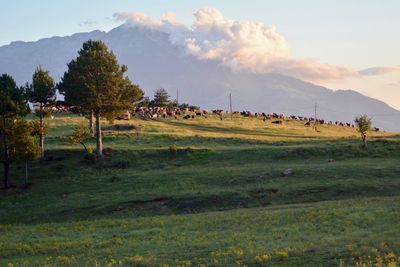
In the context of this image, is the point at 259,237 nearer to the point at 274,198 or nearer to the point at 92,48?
the point at 274,198

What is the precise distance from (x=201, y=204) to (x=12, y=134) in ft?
75.8

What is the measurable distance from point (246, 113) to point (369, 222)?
103177 millimetres

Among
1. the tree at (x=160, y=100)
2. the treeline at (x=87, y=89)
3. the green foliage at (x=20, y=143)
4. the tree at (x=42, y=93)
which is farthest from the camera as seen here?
the tree at (x=160, y=100)

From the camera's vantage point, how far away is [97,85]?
6394cm

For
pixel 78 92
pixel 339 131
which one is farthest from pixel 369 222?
pixel 339 131

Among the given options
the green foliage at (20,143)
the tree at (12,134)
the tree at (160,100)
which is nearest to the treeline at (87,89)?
the tree at (12,134)

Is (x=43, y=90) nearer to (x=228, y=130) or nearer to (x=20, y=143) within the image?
(x=20, y=143)

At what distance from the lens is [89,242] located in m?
28.9

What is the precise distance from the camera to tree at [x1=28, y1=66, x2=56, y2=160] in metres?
63.7

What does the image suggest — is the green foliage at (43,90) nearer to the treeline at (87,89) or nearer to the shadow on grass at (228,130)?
the treeline at (87,89)

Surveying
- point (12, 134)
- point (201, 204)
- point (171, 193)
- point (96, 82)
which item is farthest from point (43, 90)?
point (201, 204)

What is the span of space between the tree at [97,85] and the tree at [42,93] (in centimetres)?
124

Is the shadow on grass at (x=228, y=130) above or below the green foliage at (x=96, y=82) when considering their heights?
below

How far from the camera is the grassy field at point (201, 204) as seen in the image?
77.0ft
